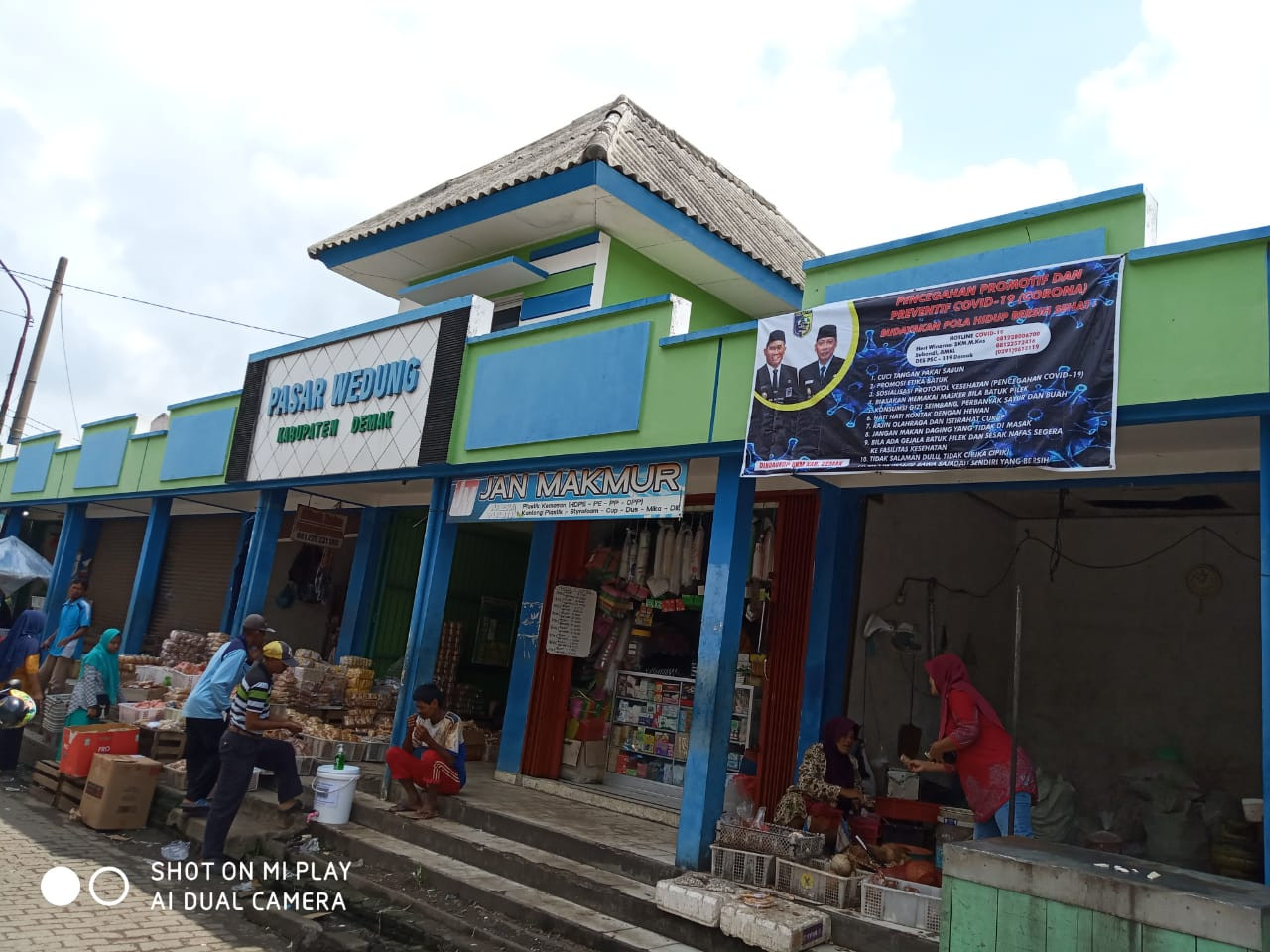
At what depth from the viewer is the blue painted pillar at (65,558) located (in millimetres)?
17406

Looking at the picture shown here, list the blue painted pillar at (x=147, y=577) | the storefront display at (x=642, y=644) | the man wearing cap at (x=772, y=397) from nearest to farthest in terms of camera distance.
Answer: the man wearing cap at (x=772, y=397)
the storefront display at (x=642, y=644)
the blue painted pillar at (x=147, y=577)

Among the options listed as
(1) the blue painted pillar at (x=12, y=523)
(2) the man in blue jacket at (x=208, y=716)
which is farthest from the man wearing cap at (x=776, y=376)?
(1) the blue painted pillar at (x=12, y=523)

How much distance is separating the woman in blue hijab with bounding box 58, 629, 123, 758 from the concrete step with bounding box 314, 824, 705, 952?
412cm

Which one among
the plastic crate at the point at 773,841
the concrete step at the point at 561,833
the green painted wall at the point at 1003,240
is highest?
the green painted wall at the point at 1003,240

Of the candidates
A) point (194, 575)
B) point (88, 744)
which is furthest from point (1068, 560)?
point (194, 575)

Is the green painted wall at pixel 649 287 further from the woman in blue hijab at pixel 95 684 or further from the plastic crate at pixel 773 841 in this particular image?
the woman in blue hijab at pixel 95 684

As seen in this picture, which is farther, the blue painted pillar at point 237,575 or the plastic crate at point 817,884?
the blue painted pillar at point 237,575

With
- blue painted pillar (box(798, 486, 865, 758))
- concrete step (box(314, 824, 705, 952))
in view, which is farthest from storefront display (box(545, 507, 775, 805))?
concrete step (box(314, 824, 705, 952))

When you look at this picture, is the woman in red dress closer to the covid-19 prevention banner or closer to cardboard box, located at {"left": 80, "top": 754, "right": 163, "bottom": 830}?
the covid-19 prevention banner

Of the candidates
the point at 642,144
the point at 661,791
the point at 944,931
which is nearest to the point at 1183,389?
the point at 944,931

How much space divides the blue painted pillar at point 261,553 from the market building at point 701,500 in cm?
5

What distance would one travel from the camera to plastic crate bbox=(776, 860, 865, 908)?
→ 623 centimetres

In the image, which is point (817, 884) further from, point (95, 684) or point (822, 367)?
point (95, 684)

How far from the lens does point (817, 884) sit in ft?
20.9
